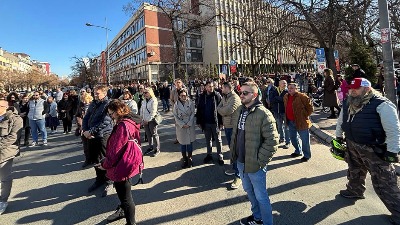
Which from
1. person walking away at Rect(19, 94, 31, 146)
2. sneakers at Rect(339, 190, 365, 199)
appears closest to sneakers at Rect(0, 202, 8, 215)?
sneakers at Rect(339, 190, 365, 199)

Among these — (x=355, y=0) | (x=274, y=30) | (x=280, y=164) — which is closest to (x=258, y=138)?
(x=280, y=164)

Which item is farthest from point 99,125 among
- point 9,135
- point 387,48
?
point 387,48

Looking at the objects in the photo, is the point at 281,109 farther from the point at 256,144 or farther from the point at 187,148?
the point at 256,144

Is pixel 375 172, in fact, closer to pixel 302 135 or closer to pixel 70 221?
pixel 302 135

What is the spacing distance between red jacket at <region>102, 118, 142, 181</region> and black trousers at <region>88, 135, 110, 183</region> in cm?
193

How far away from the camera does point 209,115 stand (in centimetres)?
580

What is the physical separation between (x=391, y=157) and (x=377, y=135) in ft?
0.97

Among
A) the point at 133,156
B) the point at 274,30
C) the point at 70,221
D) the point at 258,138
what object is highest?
the point at 274,30

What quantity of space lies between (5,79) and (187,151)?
6025cm

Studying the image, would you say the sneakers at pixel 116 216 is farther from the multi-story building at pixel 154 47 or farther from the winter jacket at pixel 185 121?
the multi-story building at pixel 154 47

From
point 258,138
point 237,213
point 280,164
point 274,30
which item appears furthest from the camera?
point 274,30

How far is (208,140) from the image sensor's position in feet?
19.7

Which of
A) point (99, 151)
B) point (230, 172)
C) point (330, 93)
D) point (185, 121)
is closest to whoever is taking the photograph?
point (230, 172)

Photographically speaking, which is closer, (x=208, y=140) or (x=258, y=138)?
(x=258, y=138)
